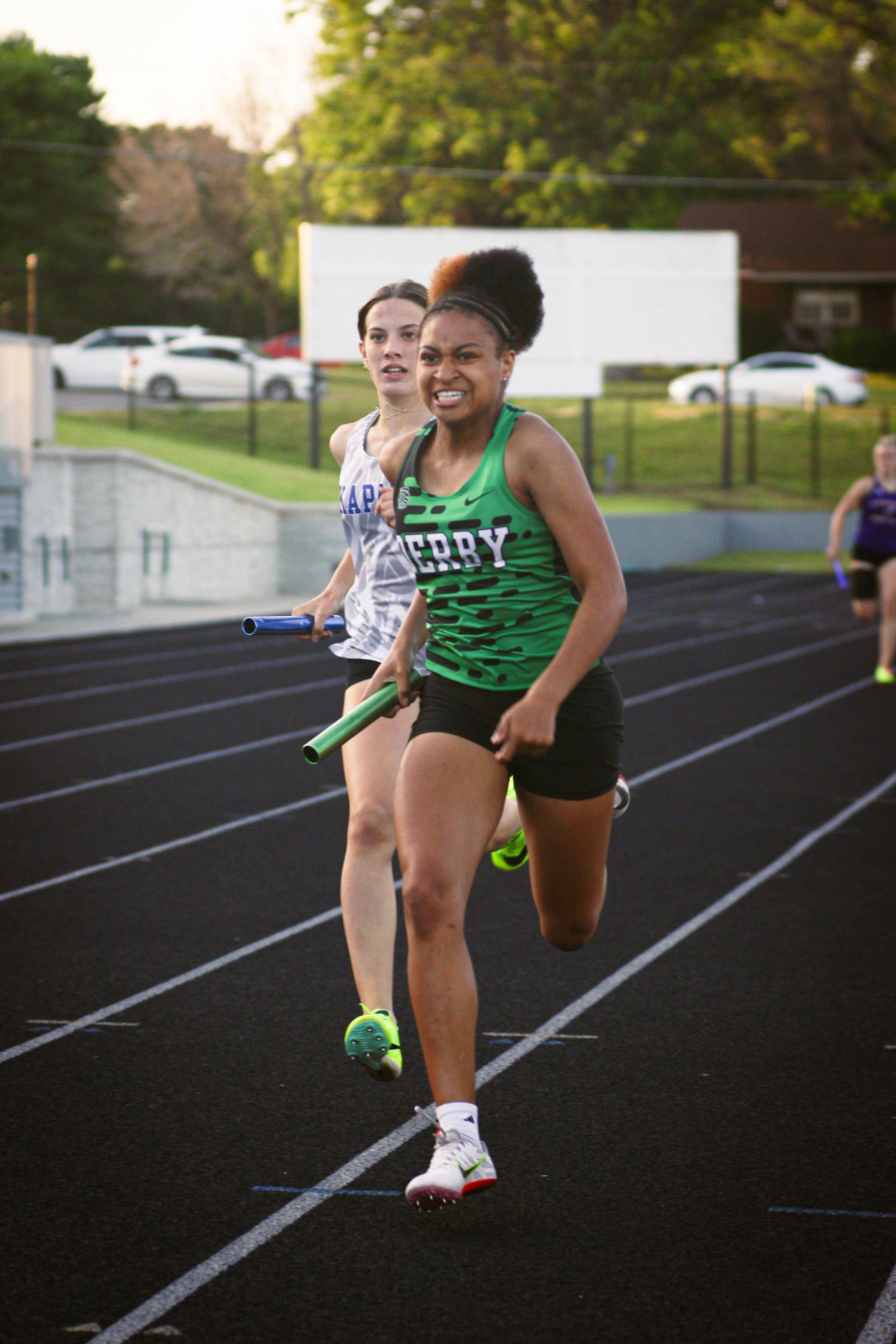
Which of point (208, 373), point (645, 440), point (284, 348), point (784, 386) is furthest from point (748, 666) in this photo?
point (284, 348)

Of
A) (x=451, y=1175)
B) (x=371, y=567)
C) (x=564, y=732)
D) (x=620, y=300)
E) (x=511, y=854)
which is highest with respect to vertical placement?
(x=620, y=300)

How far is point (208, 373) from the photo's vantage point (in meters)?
41.6

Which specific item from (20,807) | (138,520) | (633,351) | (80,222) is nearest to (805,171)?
(80,222)

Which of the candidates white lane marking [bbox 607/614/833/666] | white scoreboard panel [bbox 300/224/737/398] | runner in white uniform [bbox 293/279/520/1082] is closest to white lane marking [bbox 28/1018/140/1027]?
runner in white uniform [bbox 293/279/520/1082]

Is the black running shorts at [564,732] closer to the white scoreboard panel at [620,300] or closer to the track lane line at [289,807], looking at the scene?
the track lane line at [289,807]

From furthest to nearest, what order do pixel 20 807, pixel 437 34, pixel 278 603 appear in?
pixel 437 34 → pixel 278 603 → pixel 20 807

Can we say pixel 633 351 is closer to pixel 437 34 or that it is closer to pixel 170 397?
pixel 170 397

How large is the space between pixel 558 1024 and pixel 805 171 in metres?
66.4

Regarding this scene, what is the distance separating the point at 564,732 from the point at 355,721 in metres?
0.47

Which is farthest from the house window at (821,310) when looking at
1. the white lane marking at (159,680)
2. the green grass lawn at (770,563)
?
the white lane marking at (159,680)

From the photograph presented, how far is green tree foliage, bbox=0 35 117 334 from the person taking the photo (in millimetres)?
60219

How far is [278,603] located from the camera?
78.0 feet

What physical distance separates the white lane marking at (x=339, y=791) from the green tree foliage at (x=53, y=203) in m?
49.0

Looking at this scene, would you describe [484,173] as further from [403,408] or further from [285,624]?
[285,624]
